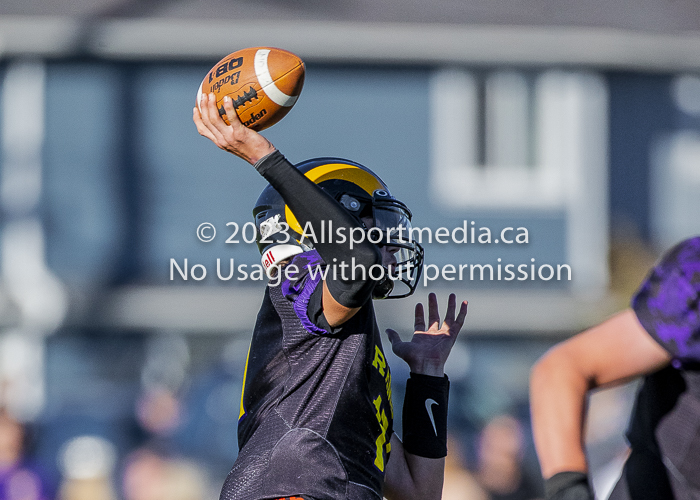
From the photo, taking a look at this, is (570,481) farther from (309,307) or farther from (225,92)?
(225,92)

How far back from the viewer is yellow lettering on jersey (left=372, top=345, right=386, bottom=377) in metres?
2.33

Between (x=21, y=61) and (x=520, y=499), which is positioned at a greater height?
(x=21, y=61)

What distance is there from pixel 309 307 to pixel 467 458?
5.31 meters

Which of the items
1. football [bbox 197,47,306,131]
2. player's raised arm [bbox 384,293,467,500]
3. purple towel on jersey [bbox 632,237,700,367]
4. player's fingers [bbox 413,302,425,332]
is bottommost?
player's raised arm [bbox 384,293,467,500]

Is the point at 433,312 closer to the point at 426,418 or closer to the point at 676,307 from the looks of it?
the point at 426,418

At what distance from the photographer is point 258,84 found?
8.04 feet

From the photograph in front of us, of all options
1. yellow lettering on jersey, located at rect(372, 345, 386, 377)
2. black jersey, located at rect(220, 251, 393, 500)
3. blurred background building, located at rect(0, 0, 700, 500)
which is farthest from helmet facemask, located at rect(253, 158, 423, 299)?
blurred background building, located at rect(0, 0, 700, 500)

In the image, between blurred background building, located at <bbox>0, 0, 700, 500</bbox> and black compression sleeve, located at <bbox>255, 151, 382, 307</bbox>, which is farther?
blurred background building, located at <bbox>0, 0, 700, 500</bbox>

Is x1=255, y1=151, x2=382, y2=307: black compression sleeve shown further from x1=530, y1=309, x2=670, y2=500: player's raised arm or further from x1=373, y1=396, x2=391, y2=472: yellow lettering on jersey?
x1=530, y1=309, x2=670, y2=500: player's raised arm

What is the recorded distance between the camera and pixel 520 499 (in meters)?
6.41

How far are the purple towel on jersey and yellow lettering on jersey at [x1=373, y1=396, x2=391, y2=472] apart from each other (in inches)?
36.1

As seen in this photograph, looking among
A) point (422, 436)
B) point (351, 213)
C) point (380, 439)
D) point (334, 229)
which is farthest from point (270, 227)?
point (422, 436)

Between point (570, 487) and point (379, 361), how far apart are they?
3.01 feet

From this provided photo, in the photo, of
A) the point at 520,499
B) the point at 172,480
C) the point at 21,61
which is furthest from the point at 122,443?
the point at 21,61
